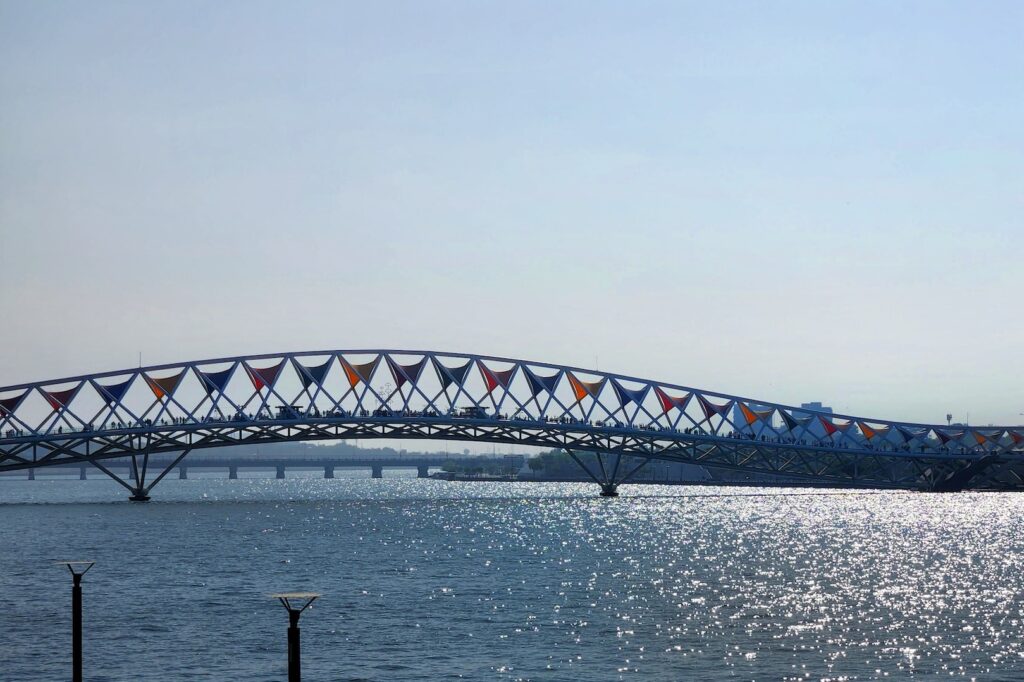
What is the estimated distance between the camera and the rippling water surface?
4216 cm

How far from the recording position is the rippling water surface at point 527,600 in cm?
4216

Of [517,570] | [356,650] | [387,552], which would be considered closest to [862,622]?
[356,650]

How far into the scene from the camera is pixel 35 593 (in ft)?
200

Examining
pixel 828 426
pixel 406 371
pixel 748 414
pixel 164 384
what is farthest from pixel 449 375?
pixel 828 426

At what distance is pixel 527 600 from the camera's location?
58.4m

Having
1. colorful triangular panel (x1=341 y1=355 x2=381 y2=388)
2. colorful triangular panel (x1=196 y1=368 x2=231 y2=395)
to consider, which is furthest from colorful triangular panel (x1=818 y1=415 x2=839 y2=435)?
colorful triangular panel (x1=196 y1=368 x2=231 y2=395)

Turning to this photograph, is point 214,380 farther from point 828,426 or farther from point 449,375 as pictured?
point 828,426

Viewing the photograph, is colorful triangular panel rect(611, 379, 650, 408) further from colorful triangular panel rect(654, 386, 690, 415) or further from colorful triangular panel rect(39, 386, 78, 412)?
colorful triangular panel rect(39, 386, 78, 412)

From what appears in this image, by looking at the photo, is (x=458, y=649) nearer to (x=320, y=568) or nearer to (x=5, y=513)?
(x=320, y=568)

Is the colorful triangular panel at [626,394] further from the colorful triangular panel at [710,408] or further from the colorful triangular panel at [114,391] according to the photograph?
the colorful triangular panel at [114,391]

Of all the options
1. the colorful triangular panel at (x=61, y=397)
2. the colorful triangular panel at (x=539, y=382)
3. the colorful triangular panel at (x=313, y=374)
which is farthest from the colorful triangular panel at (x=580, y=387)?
the colorful triangular panel at (x=61, y=397)

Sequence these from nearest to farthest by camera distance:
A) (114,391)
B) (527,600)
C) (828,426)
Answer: (527,600) → (114,391) → (828,426)

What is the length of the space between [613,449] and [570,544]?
5395cm

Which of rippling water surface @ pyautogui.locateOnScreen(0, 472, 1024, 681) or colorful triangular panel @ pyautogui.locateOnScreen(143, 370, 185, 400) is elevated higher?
colorful triangular panel @ pyautogui.locateOnScreen(143, 370, 185, 400)
